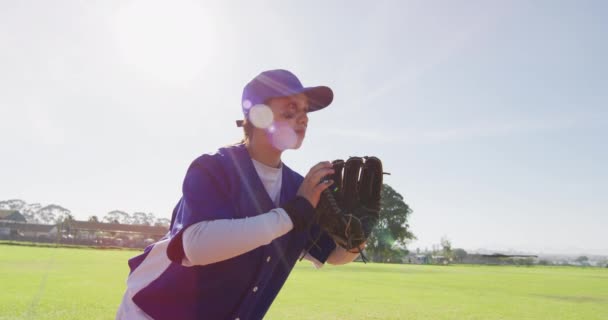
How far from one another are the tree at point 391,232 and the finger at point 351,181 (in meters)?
80.8

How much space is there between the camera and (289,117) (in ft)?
8.62

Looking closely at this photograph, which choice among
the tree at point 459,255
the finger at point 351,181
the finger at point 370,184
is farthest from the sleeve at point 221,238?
the tree at point 459,255

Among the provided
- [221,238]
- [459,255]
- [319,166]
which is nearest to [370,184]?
[319,166]

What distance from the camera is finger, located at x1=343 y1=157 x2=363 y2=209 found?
9.30 feet

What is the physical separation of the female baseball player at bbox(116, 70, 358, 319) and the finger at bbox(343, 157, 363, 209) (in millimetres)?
296

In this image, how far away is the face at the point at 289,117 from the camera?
2602mm

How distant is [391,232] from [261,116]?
302ft

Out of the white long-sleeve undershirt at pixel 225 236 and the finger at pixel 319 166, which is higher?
the finger at pixel 319 166

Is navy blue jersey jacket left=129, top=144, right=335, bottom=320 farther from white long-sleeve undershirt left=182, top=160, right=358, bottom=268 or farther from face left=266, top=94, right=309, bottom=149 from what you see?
face left=266, top=94, right=309, bottom=149

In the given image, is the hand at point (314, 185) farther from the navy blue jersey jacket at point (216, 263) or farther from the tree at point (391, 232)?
the tree at point (391, 232)

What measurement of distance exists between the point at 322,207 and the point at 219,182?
65 cm

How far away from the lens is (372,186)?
292cm

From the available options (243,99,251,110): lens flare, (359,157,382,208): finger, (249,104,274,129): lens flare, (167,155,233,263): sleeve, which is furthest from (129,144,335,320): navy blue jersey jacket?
(359,157,382,208): finger

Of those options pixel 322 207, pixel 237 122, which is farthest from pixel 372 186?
pixel 237 122
